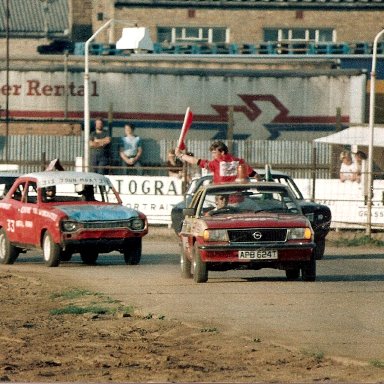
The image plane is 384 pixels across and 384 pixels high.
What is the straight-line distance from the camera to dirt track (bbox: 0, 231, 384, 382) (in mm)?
11703

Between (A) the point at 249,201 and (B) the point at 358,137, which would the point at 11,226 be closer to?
(A) the point at 249,201

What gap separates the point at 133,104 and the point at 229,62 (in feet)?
18.8

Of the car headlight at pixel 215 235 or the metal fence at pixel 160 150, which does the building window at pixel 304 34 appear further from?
the car headlight at pixel 215 235

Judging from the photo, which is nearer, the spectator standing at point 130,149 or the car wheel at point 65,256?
the car wheel at point 65,256

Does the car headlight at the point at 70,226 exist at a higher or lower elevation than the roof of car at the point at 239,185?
Result: lower

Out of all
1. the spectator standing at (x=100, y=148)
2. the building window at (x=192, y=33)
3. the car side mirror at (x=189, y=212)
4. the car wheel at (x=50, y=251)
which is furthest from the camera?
the building window at (x=192, y=33)

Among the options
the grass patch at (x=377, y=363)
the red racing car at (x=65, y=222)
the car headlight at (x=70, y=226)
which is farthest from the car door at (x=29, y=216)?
the grass patch at (x=377, y=363)

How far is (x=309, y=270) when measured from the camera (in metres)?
19.4

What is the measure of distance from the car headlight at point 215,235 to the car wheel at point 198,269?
240 millimetres

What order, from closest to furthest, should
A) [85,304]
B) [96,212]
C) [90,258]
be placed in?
[85,304] → [96,212] → [90,258]

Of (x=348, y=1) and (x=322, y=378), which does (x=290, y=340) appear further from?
(x=348, y=1)

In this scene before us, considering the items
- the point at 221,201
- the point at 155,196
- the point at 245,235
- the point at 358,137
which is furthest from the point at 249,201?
the point at 358,137

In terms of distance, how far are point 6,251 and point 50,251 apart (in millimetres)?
1492

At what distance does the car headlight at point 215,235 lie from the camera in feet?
61.9
